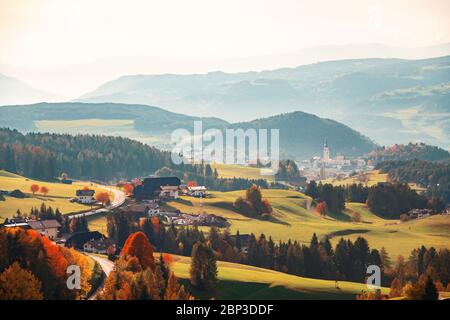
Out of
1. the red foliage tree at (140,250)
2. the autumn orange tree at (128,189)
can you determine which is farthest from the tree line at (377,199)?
the red foliage tree at (140,250)

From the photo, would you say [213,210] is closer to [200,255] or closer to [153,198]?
[153,198]

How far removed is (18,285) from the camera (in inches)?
2451

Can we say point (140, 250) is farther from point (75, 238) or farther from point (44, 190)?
point (44, 190)

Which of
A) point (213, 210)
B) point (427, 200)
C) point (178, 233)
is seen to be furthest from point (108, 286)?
point (427, 200)

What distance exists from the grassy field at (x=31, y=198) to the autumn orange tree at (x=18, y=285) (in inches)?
1927

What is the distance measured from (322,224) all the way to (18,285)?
7563 centimetres

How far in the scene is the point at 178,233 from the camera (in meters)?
102

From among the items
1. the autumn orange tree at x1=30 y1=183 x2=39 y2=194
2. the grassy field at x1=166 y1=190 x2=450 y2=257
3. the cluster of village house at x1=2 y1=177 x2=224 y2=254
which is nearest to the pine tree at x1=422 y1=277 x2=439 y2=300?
the cluster of village house at x1=2 y1=177 x2=224 y2=254

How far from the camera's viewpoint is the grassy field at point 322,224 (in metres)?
118

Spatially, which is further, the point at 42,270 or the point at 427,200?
the point at 427,200

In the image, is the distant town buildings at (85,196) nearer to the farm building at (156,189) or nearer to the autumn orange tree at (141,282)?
the farm building at (156,189)

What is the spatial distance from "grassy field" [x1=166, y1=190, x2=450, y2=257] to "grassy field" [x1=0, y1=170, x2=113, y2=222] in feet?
53.4

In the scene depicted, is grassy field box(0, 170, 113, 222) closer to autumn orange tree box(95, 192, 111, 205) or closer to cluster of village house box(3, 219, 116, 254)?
autumn orange tree box(95, 192, 111, 205)
